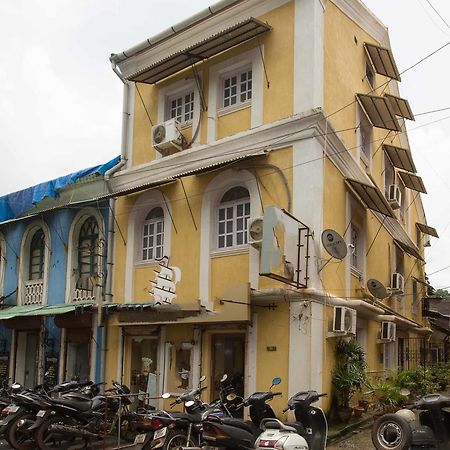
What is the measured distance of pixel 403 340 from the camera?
20797mm

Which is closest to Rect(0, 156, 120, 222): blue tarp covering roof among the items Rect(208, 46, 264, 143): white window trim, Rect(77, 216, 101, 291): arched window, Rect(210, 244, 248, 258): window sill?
Rect(77, 216, 101, 291): arched window

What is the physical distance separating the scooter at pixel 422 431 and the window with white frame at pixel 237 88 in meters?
7.92

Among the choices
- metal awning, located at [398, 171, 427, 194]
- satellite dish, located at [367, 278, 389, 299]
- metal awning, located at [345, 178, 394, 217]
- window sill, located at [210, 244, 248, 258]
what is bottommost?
satellite dish, located at [367, 278, 389, 299]

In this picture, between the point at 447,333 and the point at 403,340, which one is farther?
the point at 447,333

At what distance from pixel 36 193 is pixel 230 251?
768 centimetres

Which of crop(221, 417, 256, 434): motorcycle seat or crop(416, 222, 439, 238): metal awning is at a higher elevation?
crop(416, 222, 439, 238): metal awning

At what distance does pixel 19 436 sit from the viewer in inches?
401

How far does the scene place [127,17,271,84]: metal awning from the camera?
12859mm

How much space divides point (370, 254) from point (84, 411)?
30.1ft

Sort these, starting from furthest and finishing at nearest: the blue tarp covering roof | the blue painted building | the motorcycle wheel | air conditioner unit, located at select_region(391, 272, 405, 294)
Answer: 1. air conditioner unit, located at select_region(391, 272, 405, 294)
2. the blue tarp covering roof
3. the blue painted building
4. the motorcycle wheel

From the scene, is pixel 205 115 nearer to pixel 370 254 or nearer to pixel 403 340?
pixel 370 254

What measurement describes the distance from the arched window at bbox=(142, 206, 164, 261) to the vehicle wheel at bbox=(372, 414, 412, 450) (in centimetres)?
743

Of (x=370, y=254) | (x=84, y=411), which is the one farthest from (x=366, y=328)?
(x=84, y=411)

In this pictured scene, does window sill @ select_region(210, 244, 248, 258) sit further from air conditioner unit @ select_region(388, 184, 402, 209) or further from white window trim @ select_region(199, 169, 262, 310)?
air conditioner unit @ select_region(388, 184, 402, 209)
